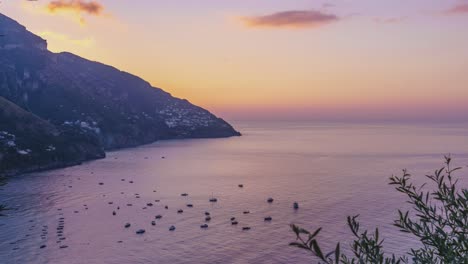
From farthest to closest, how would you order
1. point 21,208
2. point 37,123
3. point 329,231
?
1. point 37,123
2. point 21,208
3. point 329,231

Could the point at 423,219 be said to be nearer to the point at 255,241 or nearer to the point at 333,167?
the point at 255,241

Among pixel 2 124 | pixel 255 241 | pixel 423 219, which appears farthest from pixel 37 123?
pixel 423 219

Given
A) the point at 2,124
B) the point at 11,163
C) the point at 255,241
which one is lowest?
the point at 255,241

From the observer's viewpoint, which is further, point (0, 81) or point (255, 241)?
point (0, 81)

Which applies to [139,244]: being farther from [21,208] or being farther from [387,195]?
[387,195]

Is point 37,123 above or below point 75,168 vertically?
above

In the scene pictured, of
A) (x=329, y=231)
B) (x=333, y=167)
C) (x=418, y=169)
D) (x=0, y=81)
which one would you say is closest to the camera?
(x=329, y=231)
